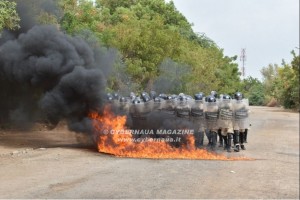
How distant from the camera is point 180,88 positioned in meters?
23.1

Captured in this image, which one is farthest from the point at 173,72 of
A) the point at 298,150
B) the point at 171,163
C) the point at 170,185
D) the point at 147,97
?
the point at 298,150

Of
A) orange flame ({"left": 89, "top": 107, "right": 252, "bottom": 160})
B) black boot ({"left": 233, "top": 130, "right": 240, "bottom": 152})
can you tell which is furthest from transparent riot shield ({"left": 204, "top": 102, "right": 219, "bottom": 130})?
orange flame ({"left": 89, "top": 107, "right": 252, "bottom": 160})

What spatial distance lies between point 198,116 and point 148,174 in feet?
14.5

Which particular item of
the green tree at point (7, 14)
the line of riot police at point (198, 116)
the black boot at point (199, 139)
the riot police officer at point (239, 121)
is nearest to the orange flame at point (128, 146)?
the black boot at point (199, 139)

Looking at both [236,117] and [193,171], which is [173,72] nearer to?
[236,117]

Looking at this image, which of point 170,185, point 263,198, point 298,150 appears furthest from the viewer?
point 170,185

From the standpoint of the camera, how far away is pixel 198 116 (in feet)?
43.3

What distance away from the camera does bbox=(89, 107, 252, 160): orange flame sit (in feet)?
39.2

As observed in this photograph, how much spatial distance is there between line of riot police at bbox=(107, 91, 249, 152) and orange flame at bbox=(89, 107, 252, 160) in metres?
0.48

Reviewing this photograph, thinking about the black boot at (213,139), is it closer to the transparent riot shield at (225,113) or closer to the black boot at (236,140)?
the transparent riot shield at (225,113)

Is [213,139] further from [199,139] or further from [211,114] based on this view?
[211,114]

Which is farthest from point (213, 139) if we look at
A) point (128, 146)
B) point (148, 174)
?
point (148, 174)

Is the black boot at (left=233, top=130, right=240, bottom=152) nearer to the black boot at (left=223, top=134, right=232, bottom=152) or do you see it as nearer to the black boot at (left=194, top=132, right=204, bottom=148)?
the black boot at (left=223, top=134, right=232, bottom=152)

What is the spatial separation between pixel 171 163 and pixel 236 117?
9.52 feet
